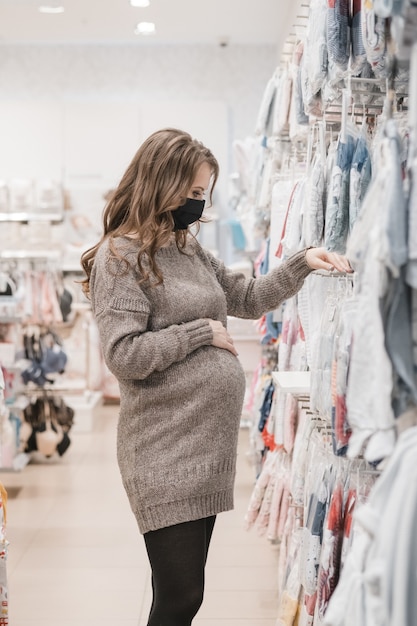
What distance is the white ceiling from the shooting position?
281 inches

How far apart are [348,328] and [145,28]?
690 centimetres

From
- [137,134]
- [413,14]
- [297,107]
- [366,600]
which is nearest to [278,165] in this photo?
[297,107]

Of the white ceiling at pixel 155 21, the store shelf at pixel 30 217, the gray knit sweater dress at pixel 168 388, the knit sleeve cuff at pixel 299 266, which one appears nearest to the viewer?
the gray knit sweater dress at pixel 168 388

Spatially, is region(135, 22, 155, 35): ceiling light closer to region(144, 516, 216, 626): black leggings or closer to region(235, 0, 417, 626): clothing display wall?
region(235, 0, 417, 626): clothing display wall

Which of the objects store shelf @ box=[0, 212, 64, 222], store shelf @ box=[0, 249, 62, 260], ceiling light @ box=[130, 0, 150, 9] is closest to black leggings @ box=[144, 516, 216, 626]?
store shelf @ box=[0, 249, 62, 260]

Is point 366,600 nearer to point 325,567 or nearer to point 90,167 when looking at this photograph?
point 325,567

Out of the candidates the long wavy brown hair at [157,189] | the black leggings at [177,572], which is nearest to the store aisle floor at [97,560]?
the black leggings at [177,572]

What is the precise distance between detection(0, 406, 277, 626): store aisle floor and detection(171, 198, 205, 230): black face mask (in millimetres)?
1706

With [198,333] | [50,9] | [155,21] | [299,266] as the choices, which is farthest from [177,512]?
[155,21]

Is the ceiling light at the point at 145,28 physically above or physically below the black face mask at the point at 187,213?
above

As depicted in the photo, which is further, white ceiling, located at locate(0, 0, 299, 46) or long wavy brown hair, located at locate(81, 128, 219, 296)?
white ceiling, located at locate(0, 0, 299, 46)

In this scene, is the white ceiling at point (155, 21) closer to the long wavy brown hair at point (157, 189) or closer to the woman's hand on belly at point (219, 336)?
the long wavy brown hair at point (157, 189)

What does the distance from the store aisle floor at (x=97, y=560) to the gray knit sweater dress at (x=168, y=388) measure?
50.7 inches

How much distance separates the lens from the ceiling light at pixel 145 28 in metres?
7.76
